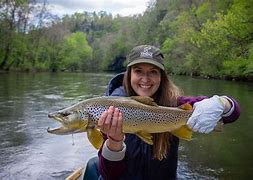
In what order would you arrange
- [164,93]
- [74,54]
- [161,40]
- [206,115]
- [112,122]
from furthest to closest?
[74,54] → [161,40] → [164,93] → [206,115] → [112,122]

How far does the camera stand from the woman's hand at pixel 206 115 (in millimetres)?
2938

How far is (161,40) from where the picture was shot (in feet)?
234

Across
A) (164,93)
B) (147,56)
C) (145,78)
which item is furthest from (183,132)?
(147,56)

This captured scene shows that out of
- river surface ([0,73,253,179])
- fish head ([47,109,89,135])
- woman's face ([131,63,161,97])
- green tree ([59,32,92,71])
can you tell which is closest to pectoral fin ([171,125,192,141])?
woman's face ([131,63,161,97])

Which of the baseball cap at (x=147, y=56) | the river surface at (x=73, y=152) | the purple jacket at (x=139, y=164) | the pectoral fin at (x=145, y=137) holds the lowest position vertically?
the river surface at (x=73, y=152)

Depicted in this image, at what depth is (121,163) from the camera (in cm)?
320

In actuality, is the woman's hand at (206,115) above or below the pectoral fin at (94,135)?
above

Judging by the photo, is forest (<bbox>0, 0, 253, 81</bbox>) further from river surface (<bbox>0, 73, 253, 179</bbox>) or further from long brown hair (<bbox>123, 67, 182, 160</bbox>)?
long brown hair (<bbox>123, 67, 182, 160</bbox>)

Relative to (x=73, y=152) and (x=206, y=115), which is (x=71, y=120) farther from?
(x=73, y=152)

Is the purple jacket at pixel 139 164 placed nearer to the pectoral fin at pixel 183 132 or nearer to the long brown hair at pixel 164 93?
the long brown hair at pixel 164 93

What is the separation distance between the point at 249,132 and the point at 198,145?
225 cm

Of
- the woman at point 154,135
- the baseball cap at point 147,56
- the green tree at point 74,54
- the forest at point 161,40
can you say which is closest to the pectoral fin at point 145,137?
the woman at point 154,135

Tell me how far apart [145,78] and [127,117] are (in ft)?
1.87

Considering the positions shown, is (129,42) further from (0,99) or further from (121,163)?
(121,163)
